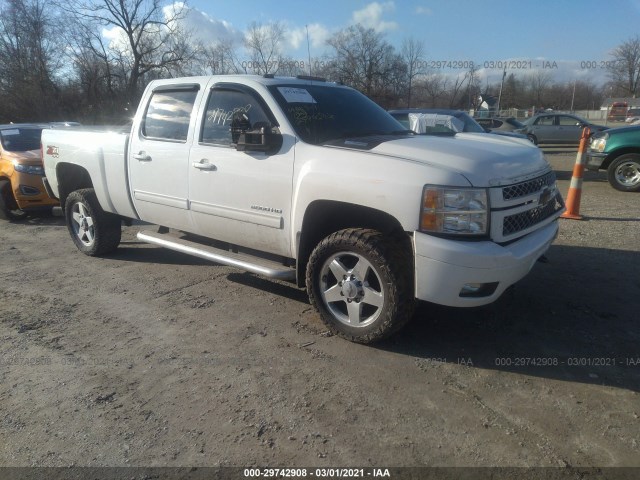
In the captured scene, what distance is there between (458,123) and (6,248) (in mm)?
8655

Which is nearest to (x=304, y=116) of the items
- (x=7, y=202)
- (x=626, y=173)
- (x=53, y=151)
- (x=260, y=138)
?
(x=260, y=138)

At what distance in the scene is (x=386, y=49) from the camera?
4250cm

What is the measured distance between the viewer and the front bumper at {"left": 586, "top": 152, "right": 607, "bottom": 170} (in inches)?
389

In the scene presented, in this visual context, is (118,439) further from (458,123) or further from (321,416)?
(458,123)

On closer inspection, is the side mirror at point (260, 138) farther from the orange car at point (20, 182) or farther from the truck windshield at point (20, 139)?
the truck windshield at point (20, 139)

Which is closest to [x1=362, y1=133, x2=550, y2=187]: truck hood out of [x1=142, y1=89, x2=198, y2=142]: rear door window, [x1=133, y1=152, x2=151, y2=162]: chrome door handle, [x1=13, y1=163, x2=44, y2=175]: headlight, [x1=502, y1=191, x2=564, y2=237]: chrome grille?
[x1=502, y1=191, x2=564, y2=237]: chrome grille

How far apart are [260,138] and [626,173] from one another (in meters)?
8.92

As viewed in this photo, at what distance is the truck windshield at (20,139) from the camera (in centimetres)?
872

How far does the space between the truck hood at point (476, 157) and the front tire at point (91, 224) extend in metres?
3.60

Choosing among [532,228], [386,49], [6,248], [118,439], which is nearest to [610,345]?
[532,228]

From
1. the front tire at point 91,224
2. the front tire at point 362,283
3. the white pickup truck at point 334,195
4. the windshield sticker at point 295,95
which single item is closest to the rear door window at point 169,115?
the white pickup truck at point 334,195

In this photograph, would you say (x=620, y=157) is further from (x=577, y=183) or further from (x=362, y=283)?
(x=362, y=283)

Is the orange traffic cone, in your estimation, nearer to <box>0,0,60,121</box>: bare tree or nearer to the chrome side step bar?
the chrome side step bar

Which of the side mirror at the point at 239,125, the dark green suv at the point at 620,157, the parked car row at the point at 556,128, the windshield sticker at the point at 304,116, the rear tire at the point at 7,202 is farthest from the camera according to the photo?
the parked car row at the point at 556,128
